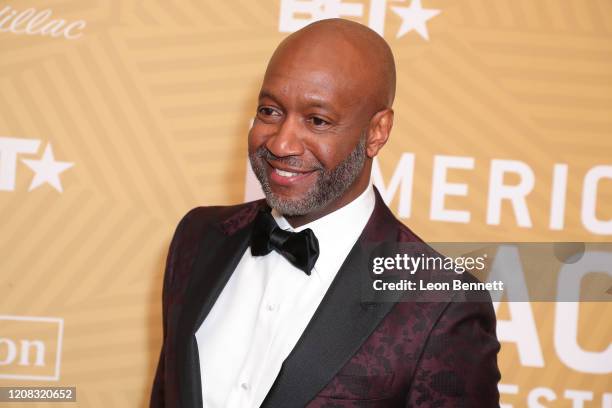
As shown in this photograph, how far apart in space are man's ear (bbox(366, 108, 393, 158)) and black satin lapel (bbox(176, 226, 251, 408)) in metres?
0.41

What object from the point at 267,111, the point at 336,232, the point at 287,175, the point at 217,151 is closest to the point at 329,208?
the point at 336,232

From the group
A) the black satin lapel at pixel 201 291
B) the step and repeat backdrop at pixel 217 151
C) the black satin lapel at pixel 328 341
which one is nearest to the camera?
the black satin lapel at pixel 328 341

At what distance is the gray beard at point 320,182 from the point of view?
1.57m

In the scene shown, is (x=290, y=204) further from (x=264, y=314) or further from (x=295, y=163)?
(x=264, y=314)

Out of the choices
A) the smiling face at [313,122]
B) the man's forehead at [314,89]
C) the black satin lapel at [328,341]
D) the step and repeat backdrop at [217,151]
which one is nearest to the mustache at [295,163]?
the smiling face at [313,122]

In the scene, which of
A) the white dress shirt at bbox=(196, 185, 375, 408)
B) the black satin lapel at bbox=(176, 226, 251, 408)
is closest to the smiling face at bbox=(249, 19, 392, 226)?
the white dress shirt at bbox=(196, 185, 375, 408)

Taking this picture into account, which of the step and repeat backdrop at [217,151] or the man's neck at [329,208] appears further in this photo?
the step and repeat backdrop at [217,151]

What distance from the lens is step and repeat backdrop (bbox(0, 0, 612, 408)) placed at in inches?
103

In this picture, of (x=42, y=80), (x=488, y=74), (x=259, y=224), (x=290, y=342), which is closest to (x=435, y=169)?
(x=488, y=74)

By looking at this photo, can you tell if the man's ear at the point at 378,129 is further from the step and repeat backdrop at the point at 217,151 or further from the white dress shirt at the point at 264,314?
the step and repeat backdrop at the point at 217,151

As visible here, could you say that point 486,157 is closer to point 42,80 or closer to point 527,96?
point 527,96

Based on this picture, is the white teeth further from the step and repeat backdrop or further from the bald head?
the step and repeat backdrop

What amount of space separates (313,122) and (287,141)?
0.26 ft

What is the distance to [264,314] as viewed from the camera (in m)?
1.64
